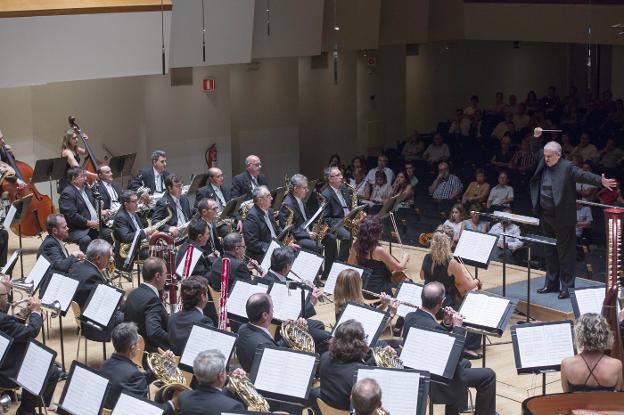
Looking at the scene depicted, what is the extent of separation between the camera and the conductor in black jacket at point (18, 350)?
25.2 feet

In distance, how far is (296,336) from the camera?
7.58m

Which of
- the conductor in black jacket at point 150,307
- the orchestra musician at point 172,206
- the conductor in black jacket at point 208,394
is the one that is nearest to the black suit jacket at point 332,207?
the orchestra musician at point 172,206

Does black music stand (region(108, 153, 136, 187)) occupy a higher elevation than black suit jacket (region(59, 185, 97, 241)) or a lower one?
higher

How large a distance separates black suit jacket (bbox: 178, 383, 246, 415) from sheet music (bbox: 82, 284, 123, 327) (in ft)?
6.92

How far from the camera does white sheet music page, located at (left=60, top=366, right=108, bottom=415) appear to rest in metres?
6.34

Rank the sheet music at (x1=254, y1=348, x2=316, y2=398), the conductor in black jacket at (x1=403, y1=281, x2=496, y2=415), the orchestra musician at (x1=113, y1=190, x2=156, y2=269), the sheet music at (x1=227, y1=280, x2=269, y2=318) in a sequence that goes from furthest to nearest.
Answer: the orchestra musician at (x1=113, y1=190, x2=156, y2=269) < the sheet music at (x1=227, y1=280, x2=269, y2=318) < the conductor in black jacket at (x1=403, y1=281, x2=496, y2=415) < the sheet music at (x1=254, y1=348, x2=316, y2=398)

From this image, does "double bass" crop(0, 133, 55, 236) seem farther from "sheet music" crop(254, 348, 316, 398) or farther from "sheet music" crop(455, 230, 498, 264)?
"sheet music" crop(254, 348, 316, 398)

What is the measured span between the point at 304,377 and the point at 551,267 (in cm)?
466

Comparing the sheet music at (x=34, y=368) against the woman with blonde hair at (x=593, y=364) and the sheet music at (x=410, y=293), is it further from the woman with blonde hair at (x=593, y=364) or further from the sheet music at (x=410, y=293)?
the woman with blonde hair at (x=593, y=364)

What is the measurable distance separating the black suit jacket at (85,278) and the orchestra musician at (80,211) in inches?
92.9

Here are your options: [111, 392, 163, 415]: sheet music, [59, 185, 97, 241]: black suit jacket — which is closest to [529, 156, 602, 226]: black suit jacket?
[59, 185, 97, 241]: black suit jacket

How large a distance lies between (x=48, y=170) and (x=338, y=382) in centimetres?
723

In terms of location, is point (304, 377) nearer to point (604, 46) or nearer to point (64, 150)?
point (64, 150)

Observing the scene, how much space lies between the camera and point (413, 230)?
48.1 feet
